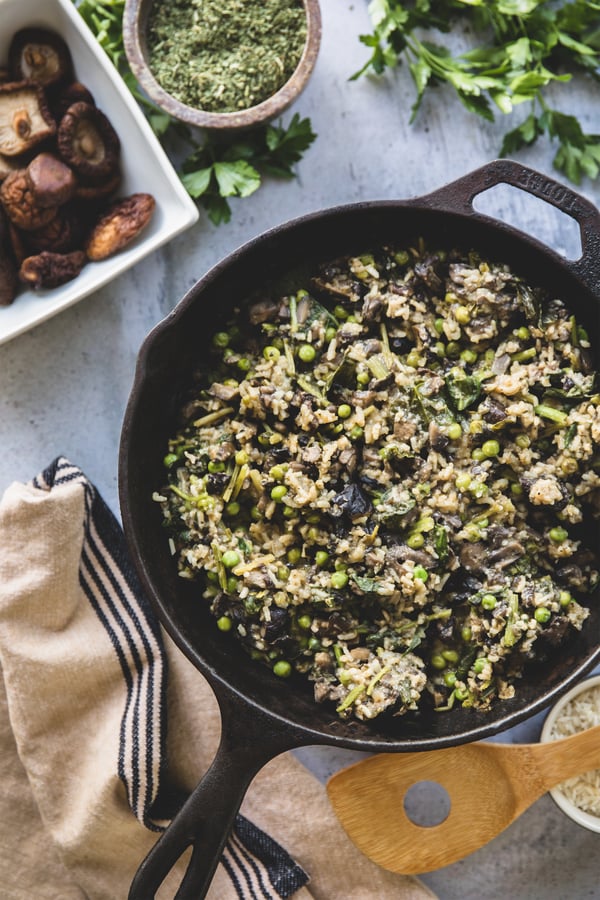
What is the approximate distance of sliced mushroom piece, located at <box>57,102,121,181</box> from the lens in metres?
3.52

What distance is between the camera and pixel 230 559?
3.16 m

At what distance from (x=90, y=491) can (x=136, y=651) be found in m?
0.71

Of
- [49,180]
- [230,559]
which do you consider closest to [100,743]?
[230,559]

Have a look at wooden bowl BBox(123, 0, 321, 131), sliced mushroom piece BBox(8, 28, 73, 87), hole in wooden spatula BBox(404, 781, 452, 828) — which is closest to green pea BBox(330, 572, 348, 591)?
hole in wooden spatula BBox(404, 781, 452, 828)

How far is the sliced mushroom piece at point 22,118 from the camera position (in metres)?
3.51

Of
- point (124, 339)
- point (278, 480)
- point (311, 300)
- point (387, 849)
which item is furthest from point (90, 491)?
point (387, 849)

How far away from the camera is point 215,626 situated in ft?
11.1

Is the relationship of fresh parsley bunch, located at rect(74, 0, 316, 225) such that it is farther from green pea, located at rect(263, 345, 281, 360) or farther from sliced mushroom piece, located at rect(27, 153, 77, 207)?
green pea, located at rect(263, 345, 281, 360)

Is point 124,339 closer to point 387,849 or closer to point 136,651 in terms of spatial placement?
point 136,651

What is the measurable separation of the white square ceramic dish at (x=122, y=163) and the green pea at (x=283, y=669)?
1646 mm

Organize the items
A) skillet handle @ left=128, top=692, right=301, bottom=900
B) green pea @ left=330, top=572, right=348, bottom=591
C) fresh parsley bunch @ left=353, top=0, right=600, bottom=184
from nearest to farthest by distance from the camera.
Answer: skillet handle @ left=128, top=692, right=301, bottom=900 < green pea @ left=330, top=572, right=348, bottom=591 < fresh parsley bunch @ left=353, top=0, right=600, bottom=184

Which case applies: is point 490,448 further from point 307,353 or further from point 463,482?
point 307,353

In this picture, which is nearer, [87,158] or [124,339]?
[87,158]

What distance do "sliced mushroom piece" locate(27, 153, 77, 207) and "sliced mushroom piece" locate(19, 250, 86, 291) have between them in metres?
0.21
